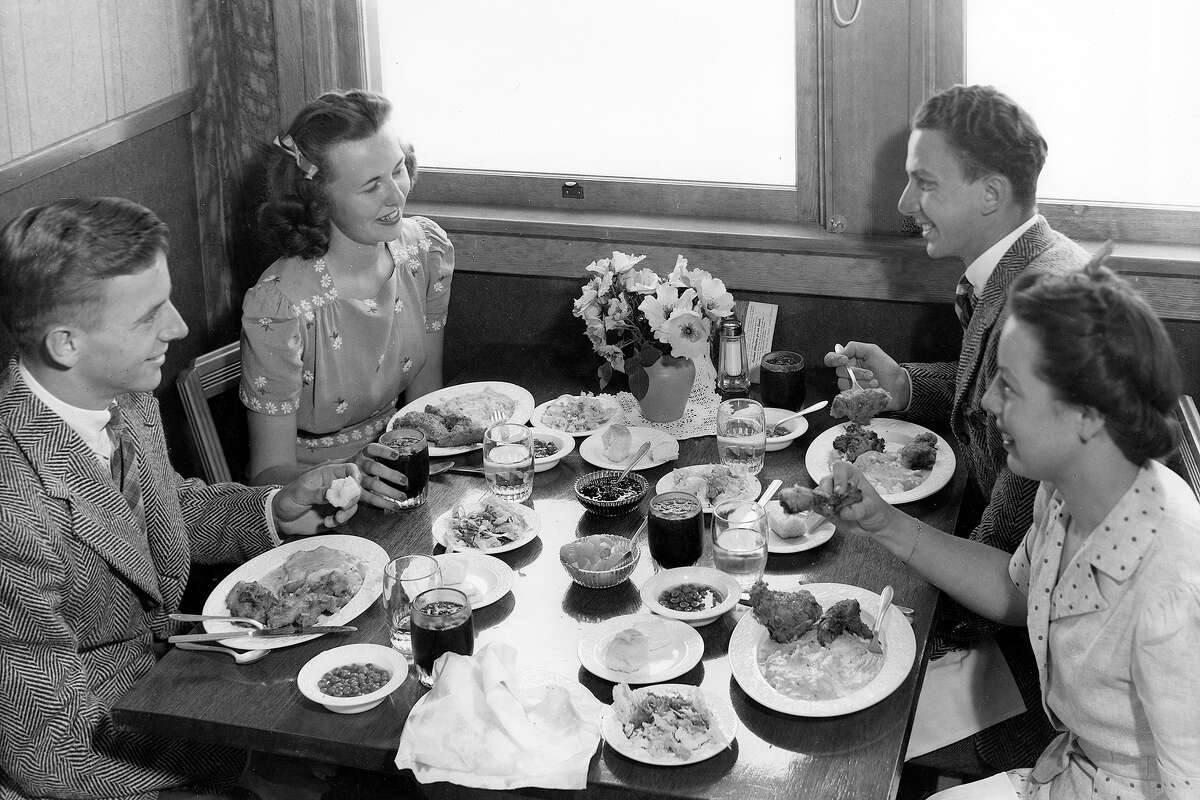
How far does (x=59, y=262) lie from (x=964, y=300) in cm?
173

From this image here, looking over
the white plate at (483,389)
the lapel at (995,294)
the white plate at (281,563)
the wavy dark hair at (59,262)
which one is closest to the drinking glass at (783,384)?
the lapel at (995,294)

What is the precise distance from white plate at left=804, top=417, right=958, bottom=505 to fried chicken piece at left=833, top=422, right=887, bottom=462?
24mm

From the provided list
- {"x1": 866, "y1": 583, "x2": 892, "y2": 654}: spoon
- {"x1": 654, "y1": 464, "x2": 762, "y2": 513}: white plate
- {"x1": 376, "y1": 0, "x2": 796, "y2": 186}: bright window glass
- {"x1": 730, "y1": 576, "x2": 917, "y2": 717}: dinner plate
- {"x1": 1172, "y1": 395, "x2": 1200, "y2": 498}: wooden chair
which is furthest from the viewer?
{"x1": 376, "y1": 0, "x2": 796, "y2": 186}: bright window glass

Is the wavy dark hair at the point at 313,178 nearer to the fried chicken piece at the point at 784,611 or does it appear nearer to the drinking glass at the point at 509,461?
the drinking glass at the point at 509,461

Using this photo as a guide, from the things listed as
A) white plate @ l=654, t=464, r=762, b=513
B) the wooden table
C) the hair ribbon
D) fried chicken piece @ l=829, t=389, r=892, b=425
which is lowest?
the wooden table

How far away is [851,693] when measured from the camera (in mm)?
1737

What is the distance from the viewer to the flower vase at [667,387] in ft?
8.57

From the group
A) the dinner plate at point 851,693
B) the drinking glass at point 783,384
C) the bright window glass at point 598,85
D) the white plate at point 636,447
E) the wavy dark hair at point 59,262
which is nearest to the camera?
the dinner plate at point 851,693

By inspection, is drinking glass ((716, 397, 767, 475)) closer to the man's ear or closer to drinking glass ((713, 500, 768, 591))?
drinking glass ((713, 500, 768, 591))

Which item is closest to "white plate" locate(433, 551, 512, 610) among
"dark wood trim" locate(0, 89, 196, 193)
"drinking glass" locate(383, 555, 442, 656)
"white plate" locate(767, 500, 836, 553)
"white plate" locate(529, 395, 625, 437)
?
"drinking glass" locate(383, 555, 442, 656)

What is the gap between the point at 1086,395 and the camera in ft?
5.33

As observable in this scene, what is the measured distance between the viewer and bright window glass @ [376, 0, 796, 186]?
309cm

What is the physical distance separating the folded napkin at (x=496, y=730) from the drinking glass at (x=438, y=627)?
0.06m

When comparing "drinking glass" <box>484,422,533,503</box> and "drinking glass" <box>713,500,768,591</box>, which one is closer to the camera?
"drinking glass" <box>713,500,768,591</box>
